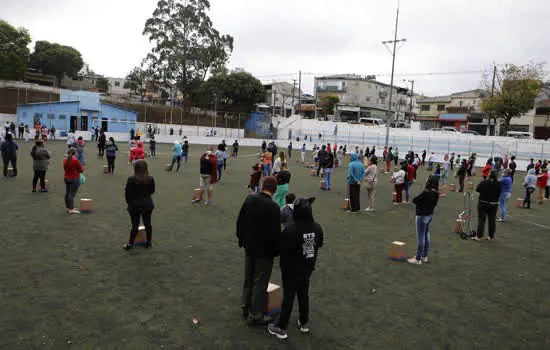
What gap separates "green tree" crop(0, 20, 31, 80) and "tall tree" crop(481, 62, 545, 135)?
68398mm

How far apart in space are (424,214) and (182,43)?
57991 mm

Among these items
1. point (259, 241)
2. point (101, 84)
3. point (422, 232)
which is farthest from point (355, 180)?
point (101, 84)

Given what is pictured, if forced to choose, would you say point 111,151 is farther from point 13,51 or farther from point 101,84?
point 101,84

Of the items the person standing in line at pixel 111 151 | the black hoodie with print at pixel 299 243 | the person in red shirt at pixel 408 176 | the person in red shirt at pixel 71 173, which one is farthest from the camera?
the person standing in line at pixel 111 151

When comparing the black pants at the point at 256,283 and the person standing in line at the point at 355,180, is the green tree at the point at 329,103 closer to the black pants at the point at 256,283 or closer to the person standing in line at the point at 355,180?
the person standing in line at the point at 355,180

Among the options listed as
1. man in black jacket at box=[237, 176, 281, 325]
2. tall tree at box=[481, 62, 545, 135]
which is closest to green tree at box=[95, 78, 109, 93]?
tall tree at box=[481, 62, 545, 135]

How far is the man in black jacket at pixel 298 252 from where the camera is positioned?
4.41m

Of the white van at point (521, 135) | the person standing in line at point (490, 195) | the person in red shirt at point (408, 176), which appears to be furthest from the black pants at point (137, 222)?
the white van at point (521, 135)

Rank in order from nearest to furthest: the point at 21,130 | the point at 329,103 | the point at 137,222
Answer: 1. the point at 137,222
2. the point at 21,130
3. the point at 329,103

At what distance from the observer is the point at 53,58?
2758 inches

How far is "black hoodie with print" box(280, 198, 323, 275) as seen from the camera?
440 cm

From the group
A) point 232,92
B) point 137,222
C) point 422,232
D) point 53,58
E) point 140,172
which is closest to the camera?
point 140,172

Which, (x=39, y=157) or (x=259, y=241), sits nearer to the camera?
(x=259, y=241)

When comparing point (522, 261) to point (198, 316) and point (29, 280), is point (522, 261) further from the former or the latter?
point (29, 280)
